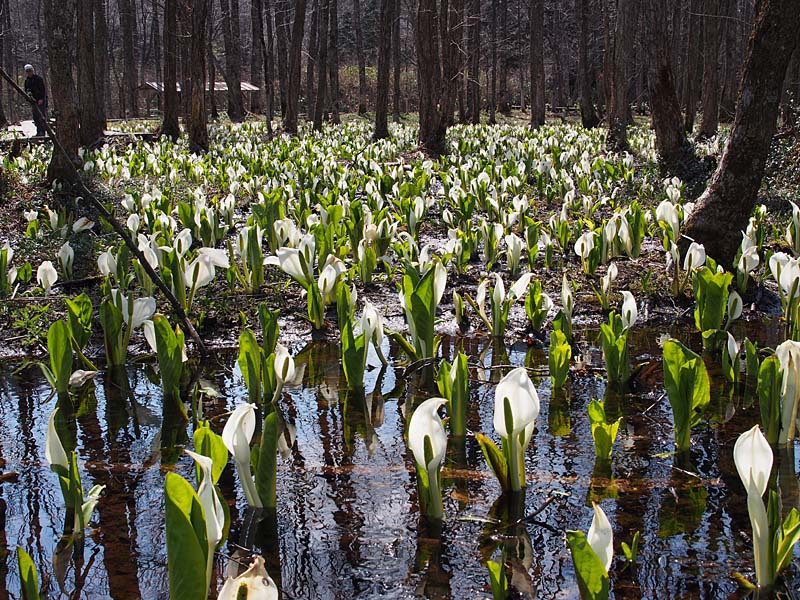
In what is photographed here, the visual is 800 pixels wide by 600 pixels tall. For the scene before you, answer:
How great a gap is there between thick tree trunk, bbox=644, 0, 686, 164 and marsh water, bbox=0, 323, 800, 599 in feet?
24.3

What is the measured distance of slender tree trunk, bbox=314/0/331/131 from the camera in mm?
21297

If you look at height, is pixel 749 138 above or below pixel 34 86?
below

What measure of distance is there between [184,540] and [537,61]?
22.8 m

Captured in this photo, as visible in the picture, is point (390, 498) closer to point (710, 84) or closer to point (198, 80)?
point (198, 80)

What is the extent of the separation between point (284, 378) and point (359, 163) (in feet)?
23.9

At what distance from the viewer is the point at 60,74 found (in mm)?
8594

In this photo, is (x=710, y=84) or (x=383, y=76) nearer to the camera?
(x=710, y=84)

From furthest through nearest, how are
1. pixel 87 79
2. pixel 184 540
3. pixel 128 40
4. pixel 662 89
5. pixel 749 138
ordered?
pixel 128 40, pixel 87 79, pixel 662 89, pixel 749 138, pixel 184 540

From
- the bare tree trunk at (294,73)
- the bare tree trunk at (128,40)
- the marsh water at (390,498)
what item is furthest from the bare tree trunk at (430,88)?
the bare tree trunk at (128,40)

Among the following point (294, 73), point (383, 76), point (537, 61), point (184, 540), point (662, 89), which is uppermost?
point (537, 61)

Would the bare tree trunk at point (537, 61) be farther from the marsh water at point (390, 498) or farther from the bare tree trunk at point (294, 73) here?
the marsh water at point (390, 498)

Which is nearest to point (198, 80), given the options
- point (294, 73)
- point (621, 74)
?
point (294, 73)

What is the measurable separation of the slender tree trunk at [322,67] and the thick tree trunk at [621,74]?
8461mm

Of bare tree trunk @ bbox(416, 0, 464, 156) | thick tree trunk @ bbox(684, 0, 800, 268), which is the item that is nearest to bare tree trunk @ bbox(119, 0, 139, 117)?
bare tree trunk @ bbox(416, 0, 464, 156)
